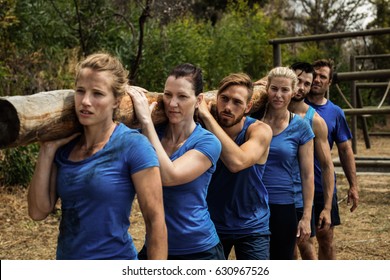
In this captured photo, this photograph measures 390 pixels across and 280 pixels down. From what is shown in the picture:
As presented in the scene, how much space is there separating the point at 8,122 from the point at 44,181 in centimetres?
25

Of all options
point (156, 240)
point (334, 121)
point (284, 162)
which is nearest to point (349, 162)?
point (334, 121)

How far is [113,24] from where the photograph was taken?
10.8 m

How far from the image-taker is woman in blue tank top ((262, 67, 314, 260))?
3791 millimetres

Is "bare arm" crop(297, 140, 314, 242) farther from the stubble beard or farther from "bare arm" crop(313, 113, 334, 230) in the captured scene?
the stubble beard

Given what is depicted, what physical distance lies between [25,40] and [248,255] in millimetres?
6878

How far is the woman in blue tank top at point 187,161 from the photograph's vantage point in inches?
107

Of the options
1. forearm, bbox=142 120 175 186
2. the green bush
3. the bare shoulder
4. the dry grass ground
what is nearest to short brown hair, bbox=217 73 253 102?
forearm, bbox=142 120 175 186

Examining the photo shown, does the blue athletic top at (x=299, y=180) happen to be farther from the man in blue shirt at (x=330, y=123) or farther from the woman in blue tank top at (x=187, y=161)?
the woman in blue tank top at (x=187, y=161)

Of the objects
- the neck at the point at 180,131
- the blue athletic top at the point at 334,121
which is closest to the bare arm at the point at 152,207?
the neck at the point at 180,131

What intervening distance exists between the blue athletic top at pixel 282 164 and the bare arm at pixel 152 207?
4.92 ft

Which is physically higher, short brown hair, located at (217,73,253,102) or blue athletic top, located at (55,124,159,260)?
short brown hair, located at (217,73,253,102)

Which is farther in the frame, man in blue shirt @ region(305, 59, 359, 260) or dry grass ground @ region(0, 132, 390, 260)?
dry grass ground @ region(0, 132, 390, 260)

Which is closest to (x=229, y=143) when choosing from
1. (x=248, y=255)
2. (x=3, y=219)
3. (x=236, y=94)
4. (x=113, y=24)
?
(x=236, y=94)

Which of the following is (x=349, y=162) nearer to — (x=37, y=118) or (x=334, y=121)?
(x=334, y=121)
